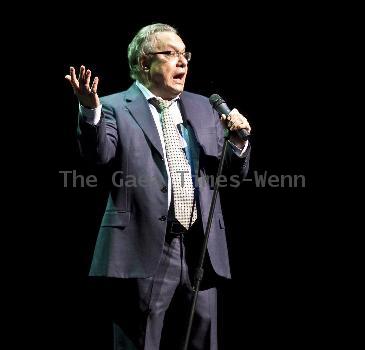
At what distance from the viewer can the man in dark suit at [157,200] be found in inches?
77.5

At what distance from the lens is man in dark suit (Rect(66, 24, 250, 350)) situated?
1.97 metres

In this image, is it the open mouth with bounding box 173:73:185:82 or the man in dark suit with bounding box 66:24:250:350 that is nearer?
the man in dark suit with bounding box 66:24:250:350

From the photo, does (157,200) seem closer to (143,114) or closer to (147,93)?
(143,114)

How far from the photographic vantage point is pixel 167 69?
2.23 metres

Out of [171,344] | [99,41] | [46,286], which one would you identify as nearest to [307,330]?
[171,344]

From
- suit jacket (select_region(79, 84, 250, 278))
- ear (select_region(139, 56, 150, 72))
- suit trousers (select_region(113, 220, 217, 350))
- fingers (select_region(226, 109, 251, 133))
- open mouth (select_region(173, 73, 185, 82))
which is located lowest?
suit trousers (select_region(113, 220, 217, 350))

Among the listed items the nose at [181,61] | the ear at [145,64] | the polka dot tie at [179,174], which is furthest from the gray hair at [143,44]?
the polka dot tie at [179,174]

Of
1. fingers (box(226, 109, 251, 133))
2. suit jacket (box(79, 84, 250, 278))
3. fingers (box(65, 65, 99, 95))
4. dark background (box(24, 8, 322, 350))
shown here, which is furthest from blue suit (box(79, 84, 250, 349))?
dark background (box(24, 8, 322, 350))

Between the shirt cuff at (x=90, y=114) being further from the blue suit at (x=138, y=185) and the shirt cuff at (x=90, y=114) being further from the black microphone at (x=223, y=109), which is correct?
the black microphone at (x=223, y=109)

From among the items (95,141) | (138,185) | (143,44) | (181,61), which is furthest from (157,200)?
(143,44)

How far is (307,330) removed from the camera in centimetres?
305

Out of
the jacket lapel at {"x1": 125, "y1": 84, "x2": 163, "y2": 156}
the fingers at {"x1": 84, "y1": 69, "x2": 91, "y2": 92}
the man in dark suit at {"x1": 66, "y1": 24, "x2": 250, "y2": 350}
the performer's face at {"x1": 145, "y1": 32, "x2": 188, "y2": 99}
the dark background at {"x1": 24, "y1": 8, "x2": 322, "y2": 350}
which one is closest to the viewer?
the fingers at {"x1": 84, "y1": 69, "x2": 91, "y2": 92}

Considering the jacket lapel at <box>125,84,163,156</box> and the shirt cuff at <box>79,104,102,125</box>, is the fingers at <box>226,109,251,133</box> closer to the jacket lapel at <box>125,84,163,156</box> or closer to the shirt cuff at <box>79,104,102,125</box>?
the jacket lapel at <box>125,84,163,156</box>

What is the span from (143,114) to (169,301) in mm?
729
